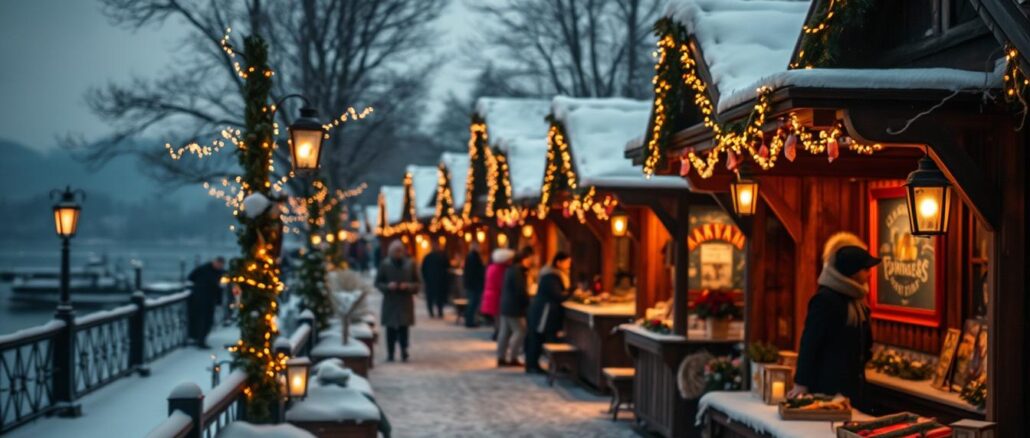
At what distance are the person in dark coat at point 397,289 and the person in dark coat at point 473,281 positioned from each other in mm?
7462

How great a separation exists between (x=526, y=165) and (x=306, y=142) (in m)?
12.4

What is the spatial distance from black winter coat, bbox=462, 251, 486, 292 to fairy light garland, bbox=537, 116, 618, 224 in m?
8.75

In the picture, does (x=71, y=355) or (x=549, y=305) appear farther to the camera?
(x=549, y=305)

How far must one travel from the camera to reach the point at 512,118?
25.3 meters

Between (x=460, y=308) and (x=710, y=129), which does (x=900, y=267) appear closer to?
(x=710, y=129)

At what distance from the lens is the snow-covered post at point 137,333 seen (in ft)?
56.7

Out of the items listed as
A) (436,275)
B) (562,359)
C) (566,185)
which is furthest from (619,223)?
(436,275)

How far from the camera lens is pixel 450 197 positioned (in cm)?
3228

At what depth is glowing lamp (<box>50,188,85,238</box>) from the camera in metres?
14.5

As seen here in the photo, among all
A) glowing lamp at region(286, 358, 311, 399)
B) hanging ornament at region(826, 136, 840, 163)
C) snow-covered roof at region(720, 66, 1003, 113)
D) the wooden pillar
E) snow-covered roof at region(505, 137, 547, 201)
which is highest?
snow-covered roof at region(505, 137, 547, 201)

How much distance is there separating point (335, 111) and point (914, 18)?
86.5 ft

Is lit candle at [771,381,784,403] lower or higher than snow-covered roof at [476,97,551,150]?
lower

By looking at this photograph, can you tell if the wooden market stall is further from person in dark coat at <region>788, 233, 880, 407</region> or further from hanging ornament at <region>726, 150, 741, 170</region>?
person in dark coat at <region>788, 233, 880, 407</region>

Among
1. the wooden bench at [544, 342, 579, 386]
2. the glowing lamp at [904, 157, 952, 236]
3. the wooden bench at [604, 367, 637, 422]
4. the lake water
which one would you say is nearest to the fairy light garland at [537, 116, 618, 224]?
the wooden bench at [544, 342, 579, 386]
